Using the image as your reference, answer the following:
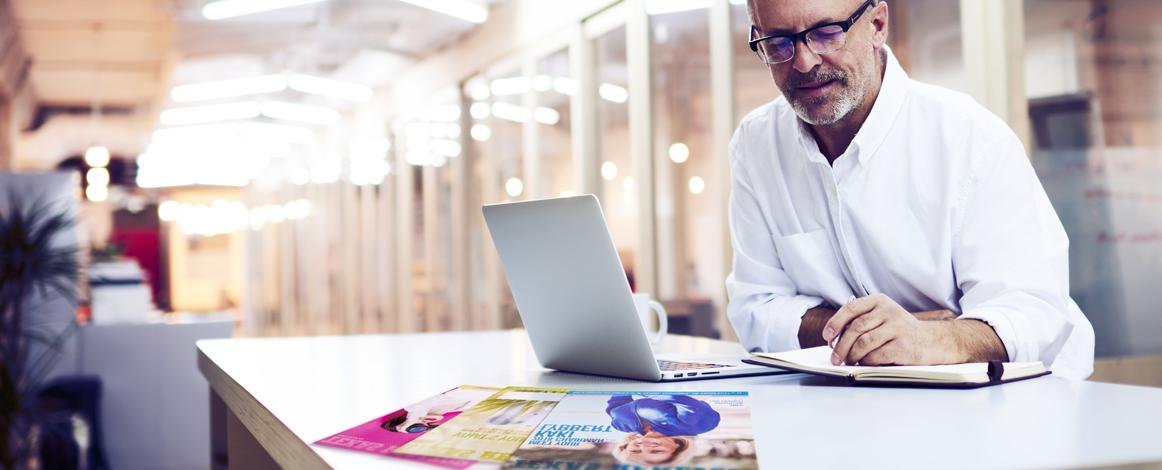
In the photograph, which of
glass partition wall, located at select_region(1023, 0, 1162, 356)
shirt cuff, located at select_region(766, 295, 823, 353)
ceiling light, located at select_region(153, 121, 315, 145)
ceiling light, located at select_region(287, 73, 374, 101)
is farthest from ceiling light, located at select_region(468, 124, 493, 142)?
shirt cuff, located at select_region(766, 295, 823, 353)

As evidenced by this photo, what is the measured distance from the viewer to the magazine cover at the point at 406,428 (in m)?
0.81

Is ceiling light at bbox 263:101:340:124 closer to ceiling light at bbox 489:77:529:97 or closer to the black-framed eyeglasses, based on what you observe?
ceiling light at bbox 489:77:529:97

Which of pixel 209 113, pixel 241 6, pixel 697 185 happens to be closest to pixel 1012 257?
pixel 697 185

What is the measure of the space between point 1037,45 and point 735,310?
1.79 meters

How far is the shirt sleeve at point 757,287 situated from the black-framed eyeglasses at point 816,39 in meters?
0.34

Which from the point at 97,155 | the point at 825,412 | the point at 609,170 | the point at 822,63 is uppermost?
the point at 97,155

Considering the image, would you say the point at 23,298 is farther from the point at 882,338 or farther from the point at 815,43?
the point at 882,338

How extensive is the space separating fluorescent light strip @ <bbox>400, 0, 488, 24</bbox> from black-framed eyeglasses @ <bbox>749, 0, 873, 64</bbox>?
15.9 feet

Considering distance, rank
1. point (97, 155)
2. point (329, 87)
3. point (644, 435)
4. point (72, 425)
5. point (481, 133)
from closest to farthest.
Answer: point (644, 435) → point (72, 425) → point (481, 133) → point (329, 87) → point (97, 155)

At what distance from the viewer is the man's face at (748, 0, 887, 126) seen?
61.2 inches

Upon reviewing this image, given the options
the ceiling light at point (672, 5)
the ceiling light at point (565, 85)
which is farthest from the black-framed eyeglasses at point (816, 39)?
the ceiling light at point (565, 85)

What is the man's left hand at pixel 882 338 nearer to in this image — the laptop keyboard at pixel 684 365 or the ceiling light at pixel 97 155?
the laptop keyboard at pixel 684 365

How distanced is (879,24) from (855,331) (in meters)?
0.75

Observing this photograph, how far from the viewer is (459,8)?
640 centimetres
